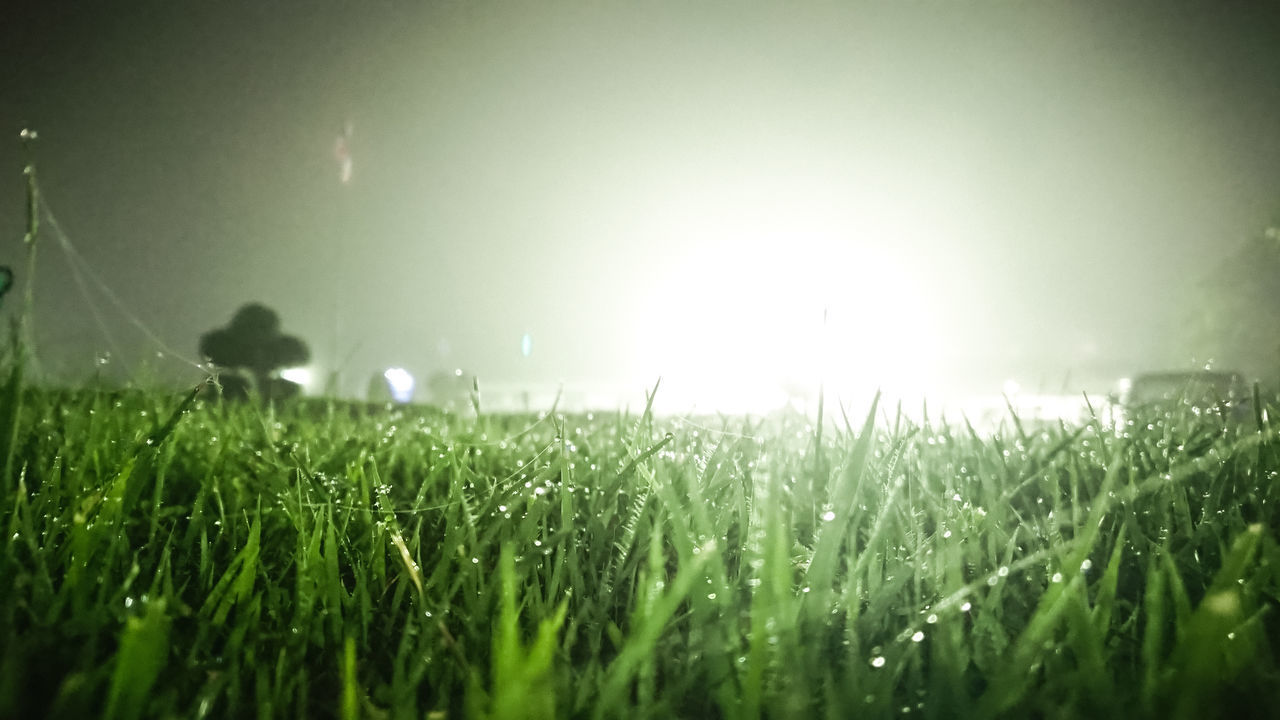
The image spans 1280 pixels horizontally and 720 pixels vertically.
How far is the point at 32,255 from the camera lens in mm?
1045

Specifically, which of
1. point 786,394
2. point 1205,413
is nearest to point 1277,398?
point 1205,413

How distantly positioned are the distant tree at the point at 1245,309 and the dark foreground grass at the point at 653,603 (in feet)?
97.8

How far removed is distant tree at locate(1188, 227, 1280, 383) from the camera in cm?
2394

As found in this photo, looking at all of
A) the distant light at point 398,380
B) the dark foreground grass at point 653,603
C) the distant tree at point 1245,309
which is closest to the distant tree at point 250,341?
the distant light at point 398,380

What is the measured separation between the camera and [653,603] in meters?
0.76

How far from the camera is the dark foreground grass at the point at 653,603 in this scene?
61 centimetres

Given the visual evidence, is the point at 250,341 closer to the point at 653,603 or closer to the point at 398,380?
the point at 398,380

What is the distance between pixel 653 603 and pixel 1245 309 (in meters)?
32.8

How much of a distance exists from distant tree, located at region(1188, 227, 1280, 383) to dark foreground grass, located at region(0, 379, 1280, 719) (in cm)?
2980

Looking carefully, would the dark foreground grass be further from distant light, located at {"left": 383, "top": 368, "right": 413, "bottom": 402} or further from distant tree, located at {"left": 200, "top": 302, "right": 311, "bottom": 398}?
distant tree, located at {"left": 200, "top": 302, "right": 311, "bottom": 398}

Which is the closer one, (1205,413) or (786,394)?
(1205,413)

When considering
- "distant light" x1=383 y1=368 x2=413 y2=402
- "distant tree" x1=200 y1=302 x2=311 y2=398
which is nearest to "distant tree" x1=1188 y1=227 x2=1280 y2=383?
"distant light" x1=383 y1=368 x2=413 y2=402

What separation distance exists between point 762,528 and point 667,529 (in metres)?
0.19

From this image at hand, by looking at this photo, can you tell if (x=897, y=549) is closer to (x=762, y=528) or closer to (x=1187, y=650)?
(x=762, y=528)
